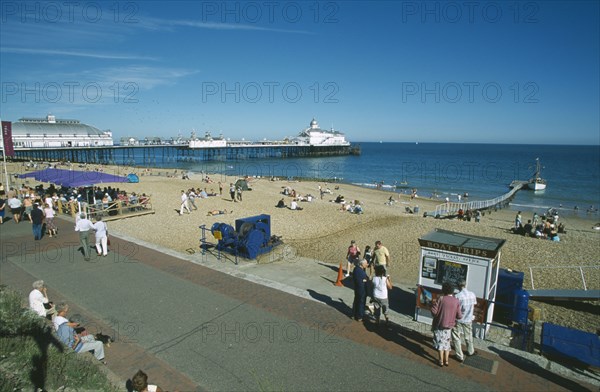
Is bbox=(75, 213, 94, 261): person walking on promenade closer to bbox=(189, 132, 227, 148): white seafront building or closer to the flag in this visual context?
the flag

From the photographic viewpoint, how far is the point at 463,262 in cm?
653

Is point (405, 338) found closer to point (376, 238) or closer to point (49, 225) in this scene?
point (376, 238)

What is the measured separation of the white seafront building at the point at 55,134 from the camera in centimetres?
7626

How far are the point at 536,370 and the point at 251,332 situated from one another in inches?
173

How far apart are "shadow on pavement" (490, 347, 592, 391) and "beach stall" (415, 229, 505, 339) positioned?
2.56 ft

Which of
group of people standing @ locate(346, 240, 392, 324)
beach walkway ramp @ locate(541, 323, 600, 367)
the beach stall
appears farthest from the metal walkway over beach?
group of people standing @ locate(346, 240, 392, 324)

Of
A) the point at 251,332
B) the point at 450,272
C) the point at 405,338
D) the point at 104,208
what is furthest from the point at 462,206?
the point at 251,332

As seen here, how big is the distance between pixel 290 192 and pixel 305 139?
8553cm

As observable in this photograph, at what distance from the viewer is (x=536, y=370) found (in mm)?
5219

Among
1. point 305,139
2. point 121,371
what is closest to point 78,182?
point 121,371

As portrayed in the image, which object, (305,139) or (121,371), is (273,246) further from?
(305,139)

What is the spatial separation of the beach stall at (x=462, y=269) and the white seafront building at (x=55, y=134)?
278 ft

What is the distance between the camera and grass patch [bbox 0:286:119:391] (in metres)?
4.56

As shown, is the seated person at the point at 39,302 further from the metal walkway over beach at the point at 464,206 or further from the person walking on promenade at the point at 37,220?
the metal walkway over beach at the point at 464,206
